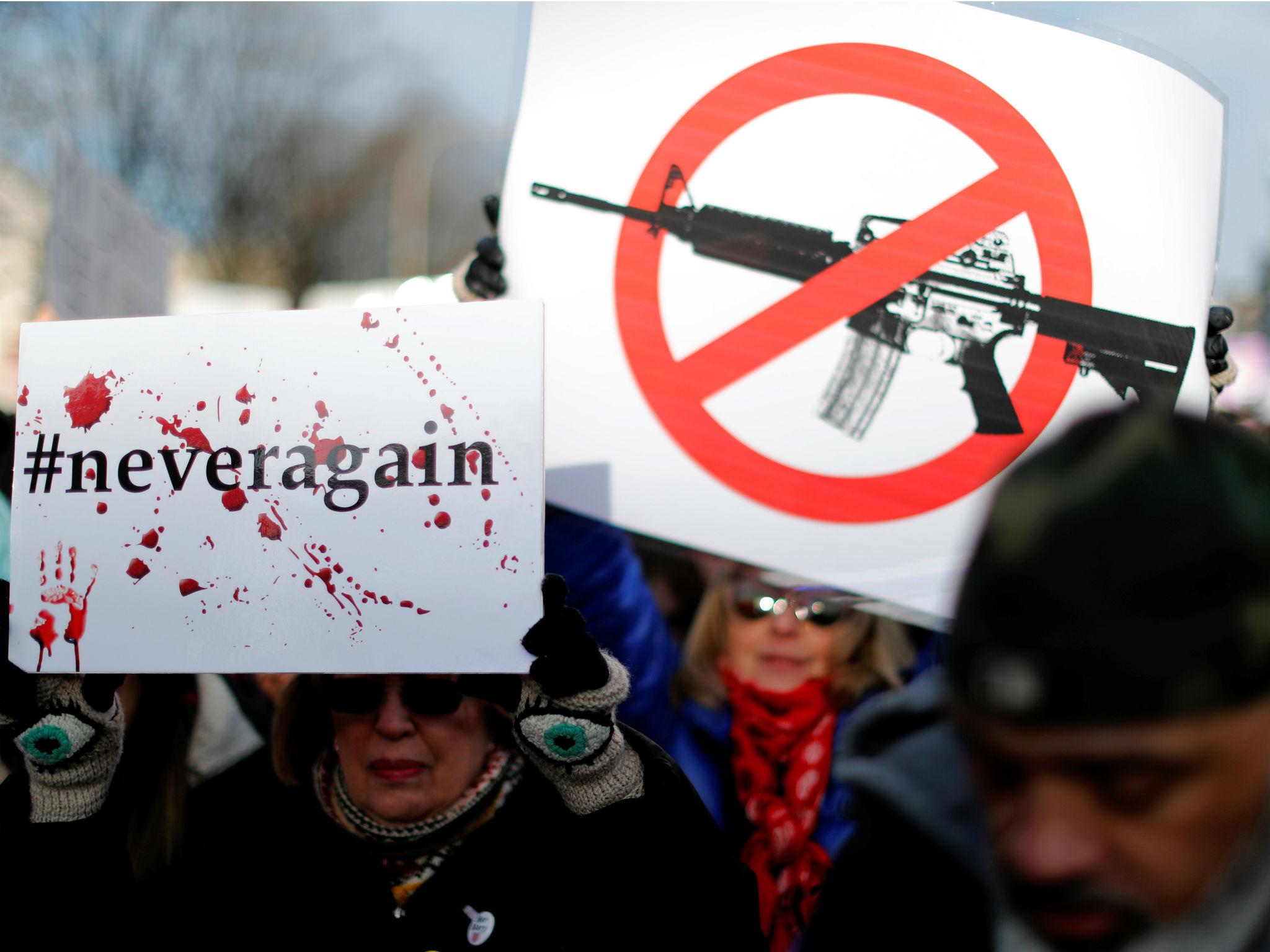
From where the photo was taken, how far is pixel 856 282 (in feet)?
6.40

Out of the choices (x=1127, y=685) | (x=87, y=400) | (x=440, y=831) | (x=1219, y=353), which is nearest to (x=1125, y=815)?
(x=1127, y=685)

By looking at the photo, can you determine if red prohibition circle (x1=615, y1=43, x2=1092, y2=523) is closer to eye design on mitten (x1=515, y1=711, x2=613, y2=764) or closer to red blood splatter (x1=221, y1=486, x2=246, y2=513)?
eye design on mitten (x1=515, y1=711, x2=613, y2=764)

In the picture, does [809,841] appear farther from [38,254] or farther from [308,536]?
[38,254]

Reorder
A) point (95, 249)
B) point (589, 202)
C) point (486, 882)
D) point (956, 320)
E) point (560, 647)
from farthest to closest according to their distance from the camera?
point (95, 249) < point (589, 202) < point (956, 320) < point (486, 882) < point (560, 647)

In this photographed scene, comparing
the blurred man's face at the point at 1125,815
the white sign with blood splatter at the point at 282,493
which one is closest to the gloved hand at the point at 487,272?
the white sign with blood splatter at the point at 282,493

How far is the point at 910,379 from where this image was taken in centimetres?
194

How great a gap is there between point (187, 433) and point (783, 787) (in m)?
1.36

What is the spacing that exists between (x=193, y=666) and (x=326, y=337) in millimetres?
540

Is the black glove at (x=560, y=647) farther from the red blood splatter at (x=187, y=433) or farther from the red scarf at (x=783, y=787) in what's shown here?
the red scarf at (x=783, y=787)

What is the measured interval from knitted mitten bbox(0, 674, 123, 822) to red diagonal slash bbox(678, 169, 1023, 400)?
1207 mm

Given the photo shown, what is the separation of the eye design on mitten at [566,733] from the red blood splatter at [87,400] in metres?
0.82

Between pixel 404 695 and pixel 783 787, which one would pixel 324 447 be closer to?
pixel 404 695

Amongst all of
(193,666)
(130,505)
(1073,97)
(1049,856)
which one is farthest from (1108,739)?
(1073,97)

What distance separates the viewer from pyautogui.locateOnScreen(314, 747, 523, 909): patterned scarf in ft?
5.74
